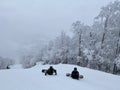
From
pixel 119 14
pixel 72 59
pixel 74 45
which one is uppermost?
pixel 119 14

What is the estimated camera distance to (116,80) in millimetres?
22297

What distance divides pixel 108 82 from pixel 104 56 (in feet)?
52.5

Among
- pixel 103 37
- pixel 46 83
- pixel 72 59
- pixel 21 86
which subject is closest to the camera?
pixel 21 86

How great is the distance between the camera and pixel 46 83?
55.1 feet

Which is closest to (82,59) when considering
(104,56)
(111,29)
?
(104,56)

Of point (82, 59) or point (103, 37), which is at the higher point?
point (103, 37)

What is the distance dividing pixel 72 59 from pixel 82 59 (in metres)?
7.35

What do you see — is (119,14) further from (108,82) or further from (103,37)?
(108,82)

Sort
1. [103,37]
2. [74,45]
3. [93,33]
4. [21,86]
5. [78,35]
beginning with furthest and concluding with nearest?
[74,45] → [78,35] → [93,33] → [103,37] → [21,86]

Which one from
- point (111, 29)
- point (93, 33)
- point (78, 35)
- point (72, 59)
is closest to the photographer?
point (111, 29)

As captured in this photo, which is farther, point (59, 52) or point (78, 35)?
point (59, 52)

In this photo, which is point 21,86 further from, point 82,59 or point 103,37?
point 82,59

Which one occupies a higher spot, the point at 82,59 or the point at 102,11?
the point at 102,11

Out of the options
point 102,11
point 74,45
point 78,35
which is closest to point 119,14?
point 102,11
